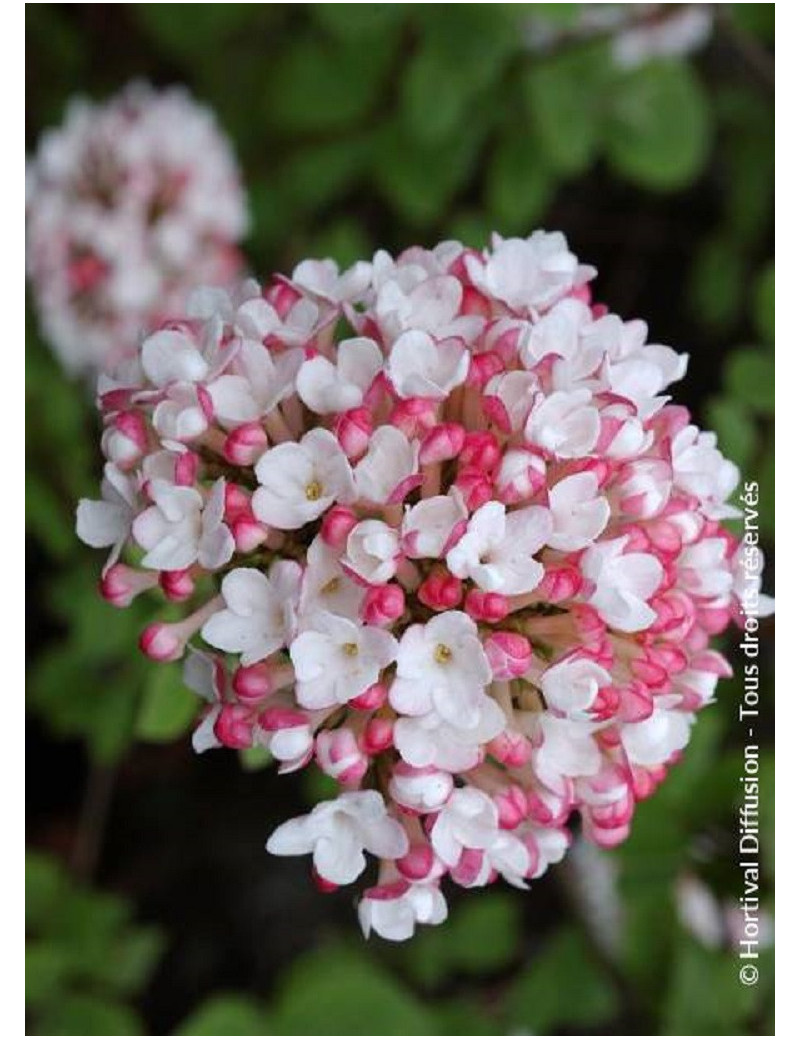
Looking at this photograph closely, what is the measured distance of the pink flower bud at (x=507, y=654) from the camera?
153 cm

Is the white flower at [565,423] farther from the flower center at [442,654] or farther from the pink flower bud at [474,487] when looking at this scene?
the flower center at [442,654]

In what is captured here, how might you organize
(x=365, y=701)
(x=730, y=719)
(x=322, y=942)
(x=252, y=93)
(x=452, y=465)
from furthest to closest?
(x=252, y=93), (x=322, y=942), (x=730, y=719), (x=452, y=465), (x=365, y=701)

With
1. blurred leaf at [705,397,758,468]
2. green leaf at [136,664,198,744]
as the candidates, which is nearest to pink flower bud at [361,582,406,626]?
green leaf at [136,664,198,744]

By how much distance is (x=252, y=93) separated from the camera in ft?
13.0

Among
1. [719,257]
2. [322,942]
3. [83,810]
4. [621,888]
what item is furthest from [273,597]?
[719,257]

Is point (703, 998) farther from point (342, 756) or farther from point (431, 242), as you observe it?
point (431, 242)

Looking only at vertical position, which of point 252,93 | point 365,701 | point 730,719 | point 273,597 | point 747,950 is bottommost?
point 747,950

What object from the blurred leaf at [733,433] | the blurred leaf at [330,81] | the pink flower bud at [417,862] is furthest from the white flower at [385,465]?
the blurred leaf at [330,81]

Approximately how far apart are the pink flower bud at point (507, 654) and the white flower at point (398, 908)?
31 cm

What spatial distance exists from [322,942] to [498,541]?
7.20 feet

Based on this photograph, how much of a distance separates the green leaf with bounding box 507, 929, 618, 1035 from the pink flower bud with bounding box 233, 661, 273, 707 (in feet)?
4.95

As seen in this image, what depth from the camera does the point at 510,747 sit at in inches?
62.3

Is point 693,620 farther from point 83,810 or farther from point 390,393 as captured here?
point 83,810

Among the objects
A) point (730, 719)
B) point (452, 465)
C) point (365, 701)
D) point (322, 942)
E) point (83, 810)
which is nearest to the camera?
point (365, 701)
